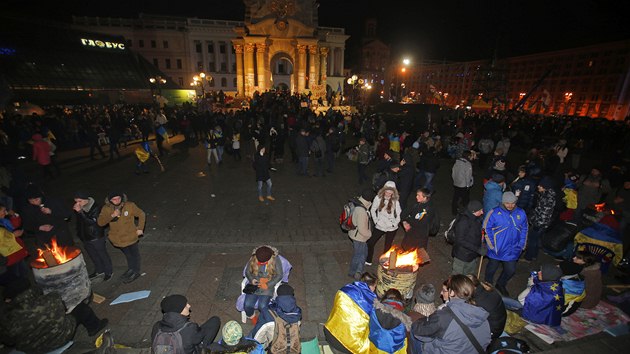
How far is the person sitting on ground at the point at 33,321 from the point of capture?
3736mm

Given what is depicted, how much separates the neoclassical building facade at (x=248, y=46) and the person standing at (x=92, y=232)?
132 ft

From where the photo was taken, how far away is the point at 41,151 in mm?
11195

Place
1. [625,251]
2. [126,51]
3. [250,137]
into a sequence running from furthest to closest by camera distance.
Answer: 1. [126,51]
2. [250,137]
3. [625,251]

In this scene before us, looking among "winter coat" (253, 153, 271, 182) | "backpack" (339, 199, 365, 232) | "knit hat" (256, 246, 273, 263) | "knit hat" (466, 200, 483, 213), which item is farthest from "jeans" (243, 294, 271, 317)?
"winter coat" (253, 153, 271, 182)

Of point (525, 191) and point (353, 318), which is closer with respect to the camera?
point (353, 318)

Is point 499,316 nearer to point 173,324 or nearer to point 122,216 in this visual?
point 173,324

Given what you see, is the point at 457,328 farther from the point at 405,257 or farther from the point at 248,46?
the point at 248,46

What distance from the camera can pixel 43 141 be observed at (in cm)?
1138

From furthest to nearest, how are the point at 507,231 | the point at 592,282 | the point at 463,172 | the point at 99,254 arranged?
the point at 463,172, the point at 99,254, the point at 507,231, the point at 592,282

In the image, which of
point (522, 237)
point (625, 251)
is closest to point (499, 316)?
point (522, 237)

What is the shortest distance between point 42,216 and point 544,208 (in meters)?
9.90

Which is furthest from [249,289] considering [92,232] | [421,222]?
[92,232]

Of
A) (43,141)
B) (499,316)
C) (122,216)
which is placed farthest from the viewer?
(43,141)

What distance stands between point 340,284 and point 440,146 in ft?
39.9
